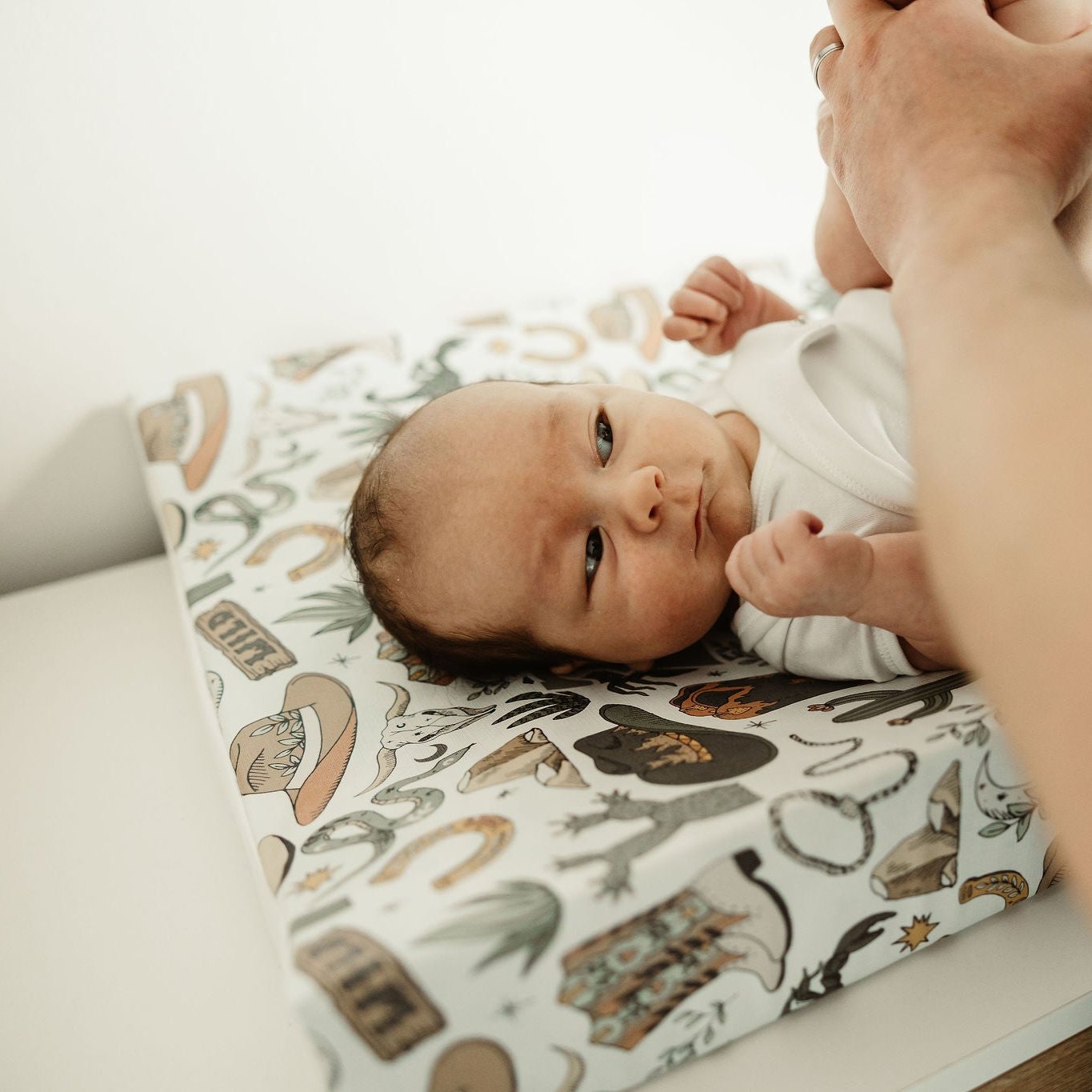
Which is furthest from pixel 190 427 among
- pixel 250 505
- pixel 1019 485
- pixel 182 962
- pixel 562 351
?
pixel 1019 485

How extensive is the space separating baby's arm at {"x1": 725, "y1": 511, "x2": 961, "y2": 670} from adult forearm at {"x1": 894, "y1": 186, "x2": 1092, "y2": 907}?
0.25 metres

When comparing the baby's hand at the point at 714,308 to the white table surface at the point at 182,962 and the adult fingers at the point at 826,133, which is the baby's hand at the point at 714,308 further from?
the white table surface at the point at 182,962

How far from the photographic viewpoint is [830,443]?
894 millimetres

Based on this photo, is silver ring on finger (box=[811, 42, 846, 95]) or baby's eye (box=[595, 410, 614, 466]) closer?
silver ring on finger (box=[811, 42, 846, 95])

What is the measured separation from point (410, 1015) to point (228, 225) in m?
1.15

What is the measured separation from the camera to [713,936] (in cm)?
54

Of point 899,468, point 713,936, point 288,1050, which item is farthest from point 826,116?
point 288,1050

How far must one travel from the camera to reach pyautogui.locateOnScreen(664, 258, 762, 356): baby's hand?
1.16 meters

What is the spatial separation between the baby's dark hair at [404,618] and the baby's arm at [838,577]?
0.85ft

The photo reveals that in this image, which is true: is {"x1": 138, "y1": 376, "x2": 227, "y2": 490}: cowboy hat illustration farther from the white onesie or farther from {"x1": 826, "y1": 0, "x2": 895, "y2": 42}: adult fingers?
{"x1": 826, "y1": 0, "x2": 895, "y2": 42}: adult fingers

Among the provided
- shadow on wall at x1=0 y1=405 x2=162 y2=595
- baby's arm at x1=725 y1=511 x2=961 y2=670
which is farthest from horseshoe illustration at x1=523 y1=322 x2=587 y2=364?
baby's arm at x1=725 y1=511 x2=961 y2=670

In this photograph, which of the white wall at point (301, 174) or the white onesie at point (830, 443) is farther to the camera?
the white wall at point (301, 174)

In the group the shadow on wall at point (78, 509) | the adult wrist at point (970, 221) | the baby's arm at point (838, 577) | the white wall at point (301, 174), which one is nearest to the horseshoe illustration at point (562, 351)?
the white wall at point (301, 174)

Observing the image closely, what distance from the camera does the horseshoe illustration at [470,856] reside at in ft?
1.74
